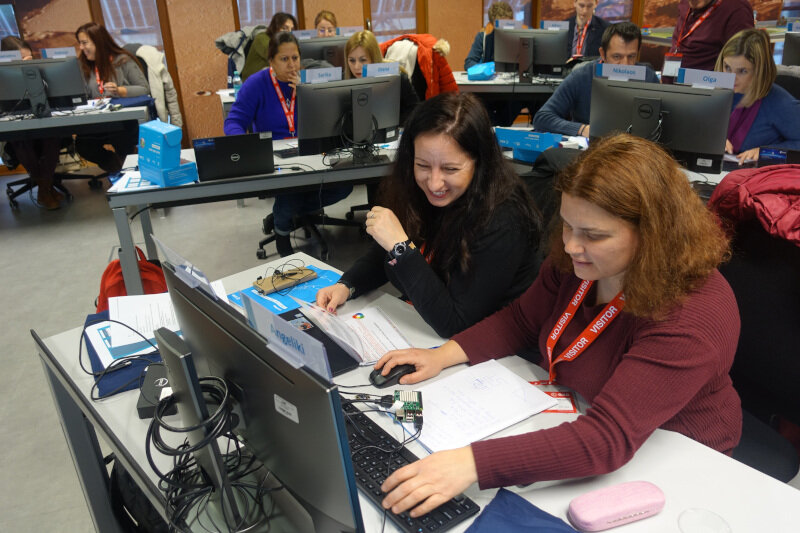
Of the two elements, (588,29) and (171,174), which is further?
(588,29)

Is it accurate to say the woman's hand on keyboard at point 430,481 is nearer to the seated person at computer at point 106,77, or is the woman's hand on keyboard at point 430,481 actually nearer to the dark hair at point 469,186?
the dark hair at point 469,186

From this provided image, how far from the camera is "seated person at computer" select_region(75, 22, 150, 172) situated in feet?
16.1

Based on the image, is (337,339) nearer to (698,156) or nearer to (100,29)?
(698,156)

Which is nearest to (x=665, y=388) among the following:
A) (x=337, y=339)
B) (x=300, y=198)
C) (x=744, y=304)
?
(x=744, y=304)

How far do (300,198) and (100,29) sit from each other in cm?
268

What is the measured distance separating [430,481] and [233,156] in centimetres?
221

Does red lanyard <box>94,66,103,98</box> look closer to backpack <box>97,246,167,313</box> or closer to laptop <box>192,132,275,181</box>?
laptop <box>192,132,275,181</box>

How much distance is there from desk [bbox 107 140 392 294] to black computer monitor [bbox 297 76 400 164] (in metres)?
0.10

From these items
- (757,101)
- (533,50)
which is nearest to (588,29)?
(533,50)

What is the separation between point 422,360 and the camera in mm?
1331

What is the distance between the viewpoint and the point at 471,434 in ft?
3.70

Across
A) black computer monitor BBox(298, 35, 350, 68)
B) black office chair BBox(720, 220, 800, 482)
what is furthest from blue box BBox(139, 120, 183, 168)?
black office chair BBox(720, 220, 800, 482)

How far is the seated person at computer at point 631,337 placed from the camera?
3.25 feet

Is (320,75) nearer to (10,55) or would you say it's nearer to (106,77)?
(106,77)
